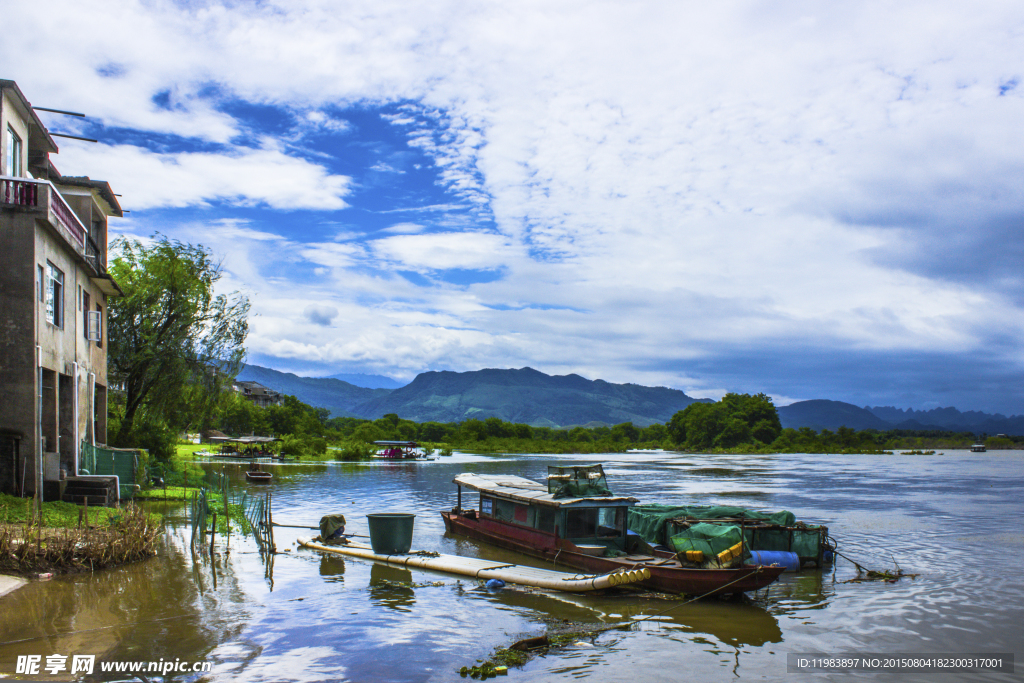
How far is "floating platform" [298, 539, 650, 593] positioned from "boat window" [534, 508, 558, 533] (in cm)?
274

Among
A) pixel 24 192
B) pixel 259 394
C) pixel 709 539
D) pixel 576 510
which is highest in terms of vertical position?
pixel 24 192

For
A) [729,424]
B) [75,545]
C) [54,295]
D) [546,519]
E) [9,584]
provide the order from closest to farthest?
1. [9,584]
2. [75,545]
3. [54,295]
4. [546,519]
5. [729,424]

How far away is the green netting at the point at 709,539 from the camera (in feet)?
59.4

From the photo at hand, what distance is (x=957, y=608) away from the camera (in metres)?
18.9

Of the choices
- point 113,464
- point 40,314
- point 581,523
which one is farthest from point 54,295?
point 581,523

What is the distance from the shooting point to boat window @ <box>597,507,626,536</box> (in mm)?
22141

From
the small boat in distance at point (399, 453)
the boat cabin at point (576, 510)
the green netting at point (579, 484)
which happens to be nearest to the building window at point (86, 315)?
the boat cabin at point (576, 510)

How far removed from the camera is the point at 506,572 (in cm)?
1947

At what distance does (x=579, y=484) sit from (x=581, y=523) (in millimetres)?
1556

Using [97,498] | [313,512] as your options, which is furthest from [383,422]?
[97,498]

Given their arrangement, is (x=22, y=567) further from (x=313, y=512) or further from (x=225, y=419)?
(x=225, y=419)

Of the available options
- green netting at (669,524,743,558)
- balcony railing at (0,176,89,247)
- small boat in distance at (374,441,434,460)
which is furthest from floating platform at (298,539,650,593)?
small boat in distance at (374,441,434,460)

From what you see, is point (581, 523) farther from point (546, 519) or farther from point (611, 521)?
point (546, 519)

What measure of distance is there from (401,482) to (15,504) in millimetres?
40938
